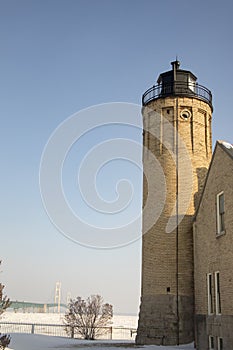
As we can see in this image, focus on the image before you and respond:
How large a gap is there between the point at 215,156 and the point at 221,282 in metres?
5.82

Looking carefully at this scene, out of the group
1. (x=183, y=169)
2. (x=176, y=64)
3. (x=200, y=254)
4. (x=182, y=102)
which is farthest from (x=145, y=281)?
(x=176, y=64)

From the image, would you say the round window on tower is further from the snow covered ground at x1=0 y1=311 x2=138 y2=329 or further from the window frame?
the snow covered ground at x1=0 y1=311 x2=138 y2=329

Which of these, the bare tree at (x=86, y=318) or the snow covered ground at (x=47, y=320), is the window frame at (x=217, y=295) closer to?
the bare tree at (x=86, y=318)

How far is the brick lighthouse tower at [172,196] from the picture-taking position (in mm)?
23781

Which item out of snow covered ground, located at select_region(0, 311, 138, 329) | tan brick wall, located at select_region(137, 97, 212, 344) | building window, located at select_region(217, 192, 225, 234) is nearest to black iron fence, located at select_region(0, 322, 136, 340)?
tan brick wall, located at select_region(137, 97, 212, 344)

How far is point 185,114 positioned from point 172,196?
550cm

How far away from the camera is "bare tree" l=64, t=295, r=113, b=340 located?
97.9 ft

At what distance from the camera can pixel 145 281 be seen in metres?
25.5

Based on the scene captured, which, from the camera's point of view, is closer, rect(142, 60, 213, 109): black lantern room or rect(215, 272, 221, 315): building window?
rect(215, 272, 221, 315): building window

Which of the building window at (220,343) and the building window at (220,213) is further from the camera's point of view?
the building window at (220,213)

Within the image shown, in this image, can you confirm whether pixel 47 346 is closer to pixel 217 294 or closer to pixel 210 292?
pixel 210 292

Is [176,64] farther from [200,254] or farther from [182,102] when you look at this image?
[200,254]

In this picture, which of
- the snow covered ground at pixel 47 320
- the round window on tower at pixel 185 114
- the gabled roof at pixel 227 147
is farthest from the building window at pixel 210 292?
the snow covered ground at pixel 47 320

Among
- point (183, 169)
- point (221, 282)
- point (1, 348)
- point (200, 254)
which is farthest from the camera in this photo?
point (183, 169)
